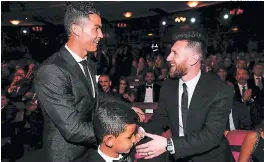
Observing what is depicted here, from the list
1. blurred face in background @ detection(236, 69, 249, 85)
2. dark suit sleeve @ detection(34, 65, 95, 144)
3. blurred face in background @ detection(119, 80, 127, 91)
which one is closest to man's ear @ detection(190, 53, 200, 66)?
dark suit sleeve @ detection(34, 65, 95, 144)

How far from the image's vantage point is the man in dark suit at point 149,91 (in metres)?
7.86

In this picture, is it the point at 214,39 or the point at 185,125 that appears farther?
the point at 214,39

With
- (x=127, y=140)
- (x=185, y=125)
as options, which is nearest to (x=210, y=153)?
(x=185, y=125)

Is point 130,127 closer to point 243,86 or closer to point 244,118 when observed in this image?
point 244,118

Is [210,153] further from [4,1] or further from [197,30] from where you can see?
[4,1]

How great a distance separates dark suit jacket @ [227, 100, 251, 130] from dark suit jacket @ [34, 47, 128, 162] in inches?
153

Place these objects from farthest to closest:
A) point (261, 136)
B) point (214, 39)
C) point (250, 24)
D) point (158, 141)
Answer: point (214, 39) → point (250, 24) → point (261, 136) → point (158, 141)

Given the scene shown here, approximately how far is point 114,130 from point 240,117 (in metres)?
4.23

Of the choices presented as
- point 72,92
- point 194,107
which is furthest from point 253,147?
point 72,92

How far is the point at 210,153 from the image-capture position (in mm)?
2271

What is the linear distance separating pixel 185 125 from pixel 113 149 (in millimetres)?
816

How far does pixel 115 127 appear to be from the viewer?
167 cm

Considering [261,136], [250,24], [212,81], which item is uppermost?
[250,24]

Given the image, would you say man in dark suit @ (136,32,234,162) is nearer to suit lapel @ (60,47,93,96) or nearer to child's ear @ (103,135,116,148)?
child's ear @ (103,135,116,148)
